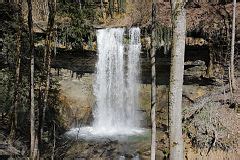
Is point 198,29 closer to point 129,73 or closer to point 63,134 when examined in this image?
point 129,73

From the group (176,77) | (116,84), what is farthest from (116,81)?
(176,77)

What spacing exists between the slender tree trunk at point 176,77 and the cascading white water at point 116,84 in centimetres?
1336

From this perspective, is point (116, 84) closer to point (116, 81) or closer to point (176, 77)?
point (116, 81)

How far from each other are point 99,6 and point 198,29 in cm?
656

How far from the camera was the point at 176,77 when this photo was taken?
4855 millimetres

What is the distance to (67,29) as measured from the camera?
17.5 meters

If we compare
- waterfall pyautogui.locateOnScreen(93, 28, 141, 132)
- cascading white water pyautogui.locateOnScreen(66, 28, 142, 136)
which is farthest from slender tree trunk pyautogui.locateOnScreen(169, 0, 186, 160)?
waterfall pyautogui.locateOnScreen(93, 28, 141, 132)

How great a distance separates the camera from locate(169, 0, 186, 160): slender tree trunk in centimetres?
484

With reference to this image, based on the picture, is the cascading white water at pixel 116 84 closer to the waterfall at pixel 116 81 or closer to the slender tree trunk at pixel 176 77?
the waterfall at pixel 116 81

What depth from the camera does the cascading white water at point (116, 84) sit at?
744 inches

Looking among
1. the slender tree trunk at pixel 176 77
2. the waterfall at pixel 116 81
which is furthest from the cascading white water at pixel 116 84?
the slender tree trunk at pixel 176 77

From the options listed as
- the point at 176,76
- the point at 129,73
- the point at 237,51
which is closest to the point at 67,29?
the point at 129,73

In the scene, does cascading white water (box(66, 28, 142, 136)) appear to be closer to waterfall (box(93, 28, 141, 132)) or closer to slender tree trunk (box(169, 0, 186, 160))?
waterfall (box(93, 28, 141, 132))

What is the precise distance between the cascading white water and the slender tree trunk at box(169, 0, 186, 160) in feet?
43.8
